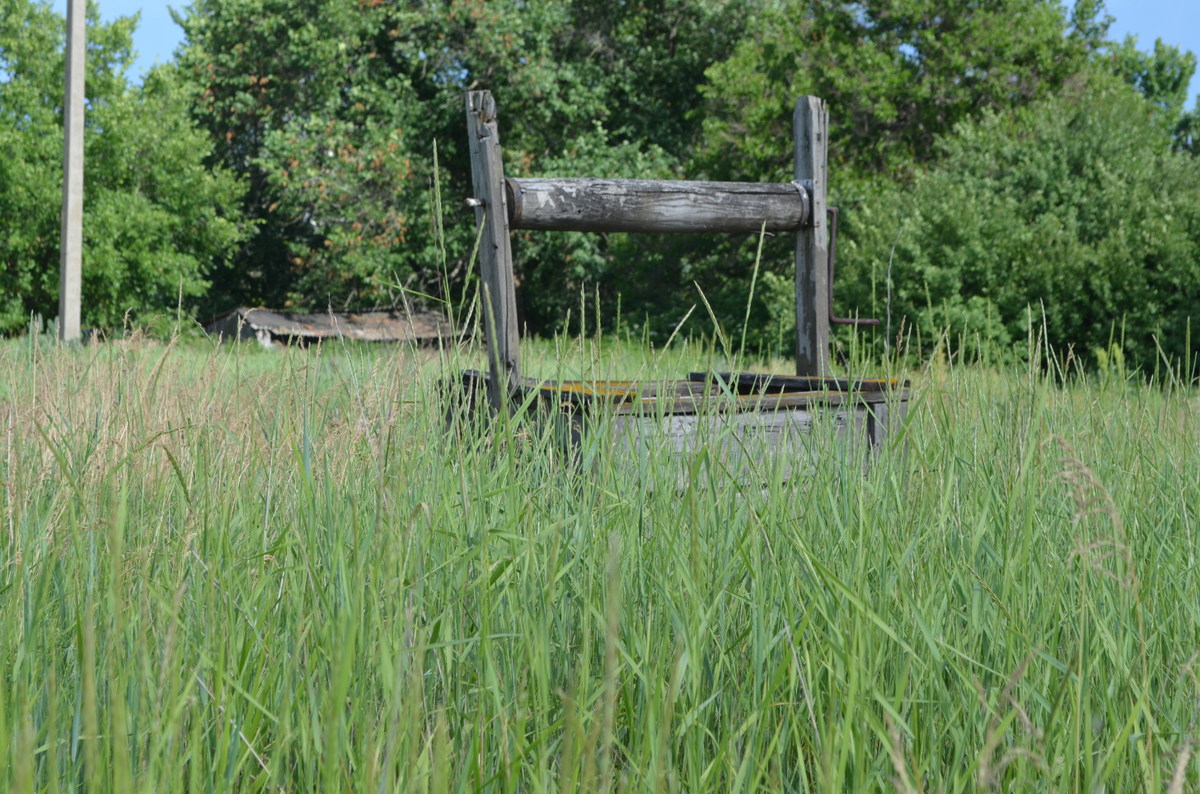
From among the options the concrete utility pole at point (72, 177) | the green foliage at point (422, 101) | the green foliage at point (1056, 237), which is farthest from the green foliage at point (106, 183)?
the green foliage at point (1056, 237)

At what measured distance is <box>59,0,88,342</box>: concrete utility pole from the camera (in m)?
10.7

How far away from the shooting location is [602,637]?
1420mm

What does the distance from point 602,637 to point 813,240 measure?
3.26 meters

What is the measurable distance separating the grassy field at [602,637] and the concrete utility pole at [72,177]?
10209mm

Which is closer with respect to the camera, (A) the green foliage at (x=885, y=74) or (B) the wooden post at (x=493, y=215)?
(B) the wooden post at (x=493, y=215)

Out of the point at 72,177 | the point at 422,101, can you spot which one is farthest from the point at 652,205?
the point at 422,101

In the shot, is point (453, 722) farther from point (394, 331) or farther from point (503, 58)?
point (503, 58)

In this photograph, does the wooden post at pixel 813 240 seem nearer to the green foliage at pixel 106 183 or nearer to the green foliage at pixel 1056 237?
the green foliage at pixel 1056 237

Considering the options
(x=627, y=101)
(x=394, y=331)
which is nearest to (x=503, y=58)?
(x=627, y=101)

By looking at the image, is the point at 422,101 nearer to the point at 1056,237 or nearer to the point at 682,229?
the point at 1056,237

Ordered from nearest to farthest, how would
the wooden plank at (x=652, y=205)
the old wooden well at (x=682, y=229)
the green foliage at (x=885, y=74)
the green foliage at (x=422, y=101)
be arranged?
the old wooden well at (x=682, y=229), the wooden plank at (x=652, y=205), the green foliage at (x=885, y=74), the green foliage at (x=422, y=101)

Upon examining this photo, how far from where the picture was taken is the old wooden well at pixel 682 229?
2.80 m

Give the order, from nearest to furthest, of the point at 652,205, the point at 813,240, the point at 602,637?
the point at 602,637
the point at 652,205
the point at 813,240

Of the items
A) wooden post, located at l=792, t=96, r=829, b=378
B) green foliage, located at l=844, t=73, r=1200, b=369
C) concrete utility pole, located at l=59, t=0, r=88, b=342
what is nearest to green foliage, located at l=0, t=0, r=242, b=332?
concrete utility pole, located at l=59, t=0, r=88, b=342
